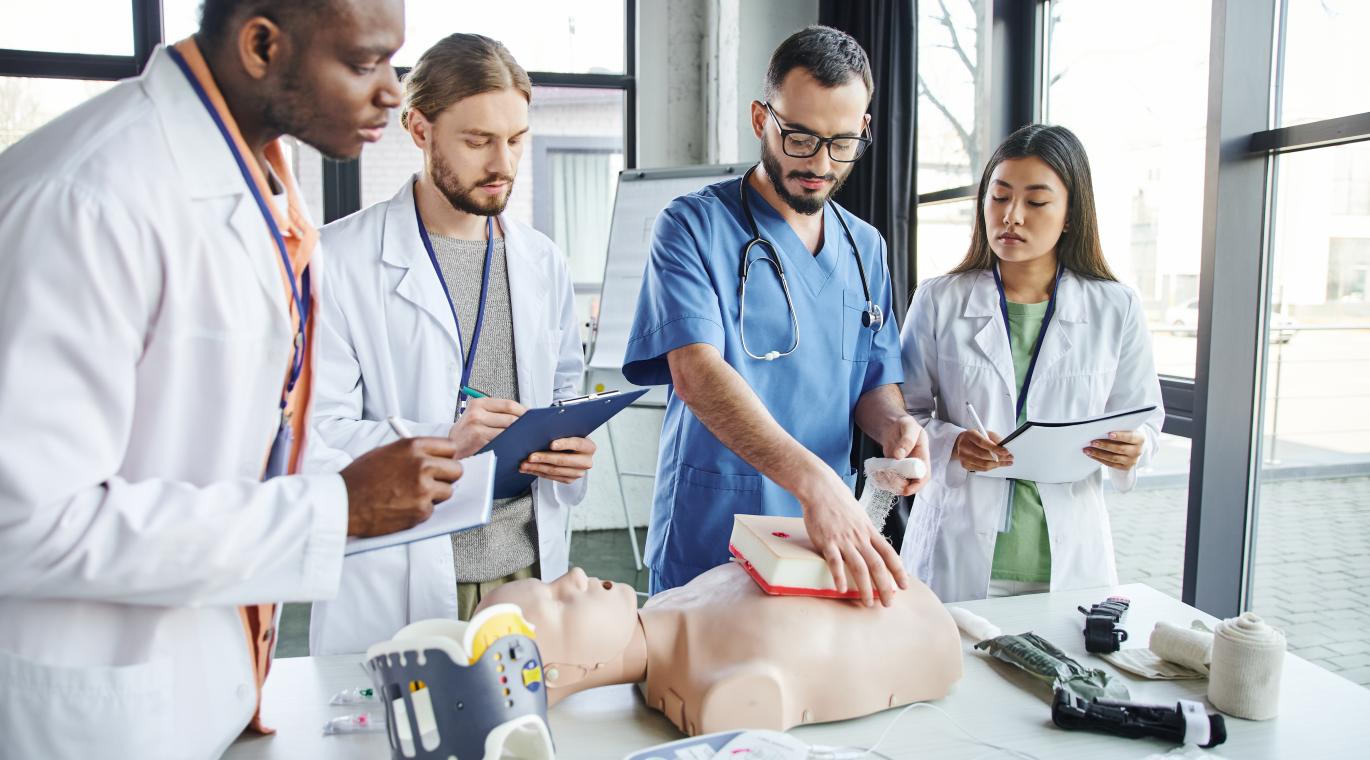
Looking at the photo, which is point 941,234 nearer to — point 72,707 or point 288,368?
point 288,368

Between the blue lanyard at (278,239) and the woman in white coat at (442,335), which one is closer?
the blue lanyard at (278,239)

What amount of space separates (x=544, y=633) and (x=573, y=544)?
394 centimetres

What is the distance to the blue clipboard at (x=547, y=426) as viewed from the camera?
55.0 inches

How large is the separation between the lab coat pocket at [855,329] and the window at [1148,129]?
103 cm

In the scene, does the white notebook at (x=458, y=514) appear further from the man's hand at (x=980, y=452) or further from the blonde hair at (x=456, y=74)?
the man's hand at (x=980, y=452)

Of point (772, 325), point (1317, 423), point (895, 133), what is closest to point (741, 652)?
point (772, 325)

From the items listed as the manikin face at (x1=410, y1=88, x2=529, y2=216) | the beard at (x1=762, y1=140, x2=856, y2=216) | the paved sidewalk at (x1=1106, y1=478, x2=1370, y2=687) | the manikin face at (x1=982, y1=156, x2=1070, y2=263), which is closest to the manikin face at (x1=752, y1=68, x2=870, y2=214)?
the beard at (x1=762, y1=140, x2=856, y2=216)

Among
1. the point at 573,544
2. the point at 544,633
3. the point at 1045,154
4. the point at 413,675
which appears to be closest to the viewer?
the point at 413,675

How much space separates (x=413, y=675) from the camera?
965 mm

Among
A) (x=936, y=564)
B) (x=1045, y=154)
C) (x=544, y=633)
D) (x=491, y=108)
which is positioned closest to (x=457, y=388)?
(x=491, y=108)

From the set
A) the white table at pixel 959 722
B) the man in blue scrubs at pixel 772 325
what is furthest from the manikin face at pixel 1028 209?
the white table at pixel 959 722

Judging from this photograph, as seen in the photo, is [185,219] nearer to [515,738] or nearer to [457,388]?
[515,738]

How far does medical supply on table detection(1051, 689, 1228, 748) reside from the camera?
1.20 m

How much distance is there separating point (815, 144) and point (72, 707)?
4.75ft
